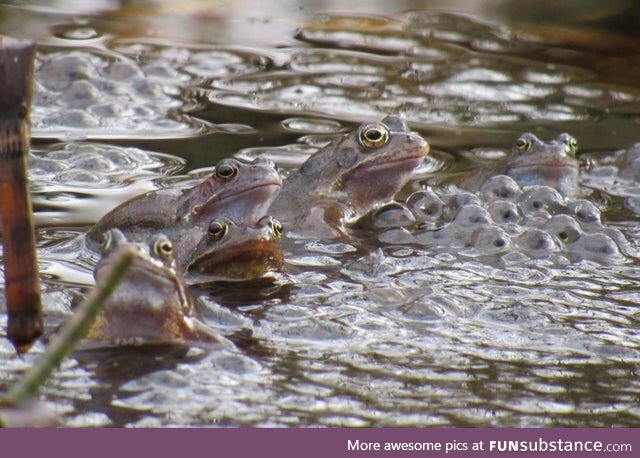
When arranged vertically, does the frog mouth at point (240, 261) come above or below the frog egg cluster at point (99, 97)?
below

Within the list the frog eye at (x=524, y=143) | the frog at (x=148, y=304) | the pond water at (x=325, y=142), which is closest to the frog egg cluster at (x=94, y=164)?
the pond water at (x=325, y=142)

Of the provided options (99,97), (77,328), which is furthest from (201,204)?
(77,328)

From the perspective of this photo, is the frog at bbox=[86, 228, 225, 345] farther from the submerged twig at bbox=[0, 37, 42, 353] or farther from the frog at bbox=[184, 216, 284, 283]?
the frog at bbox=[184, 216, 284, 283]

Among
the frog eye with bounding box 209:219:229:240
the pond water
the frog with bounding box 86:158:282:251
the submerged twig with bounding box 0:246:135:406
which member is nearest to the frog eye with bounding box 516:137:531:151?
the pond water

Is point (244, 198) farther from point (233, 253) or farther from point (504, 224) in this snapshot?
point (504, 224)

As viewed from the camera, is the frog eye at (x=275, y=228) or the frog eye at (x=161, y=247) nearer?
the frog eye at (x=161, y=247)

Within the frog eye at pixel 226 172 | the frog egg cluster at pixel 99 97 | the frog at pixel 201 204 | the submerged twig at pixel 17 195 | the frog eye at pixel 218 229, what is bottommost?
the submerged twig at pixel 17 195

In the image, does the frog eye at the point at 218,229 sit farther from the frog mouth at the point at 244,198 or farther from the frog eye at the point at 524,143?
the frog eye at the point at 524,143
